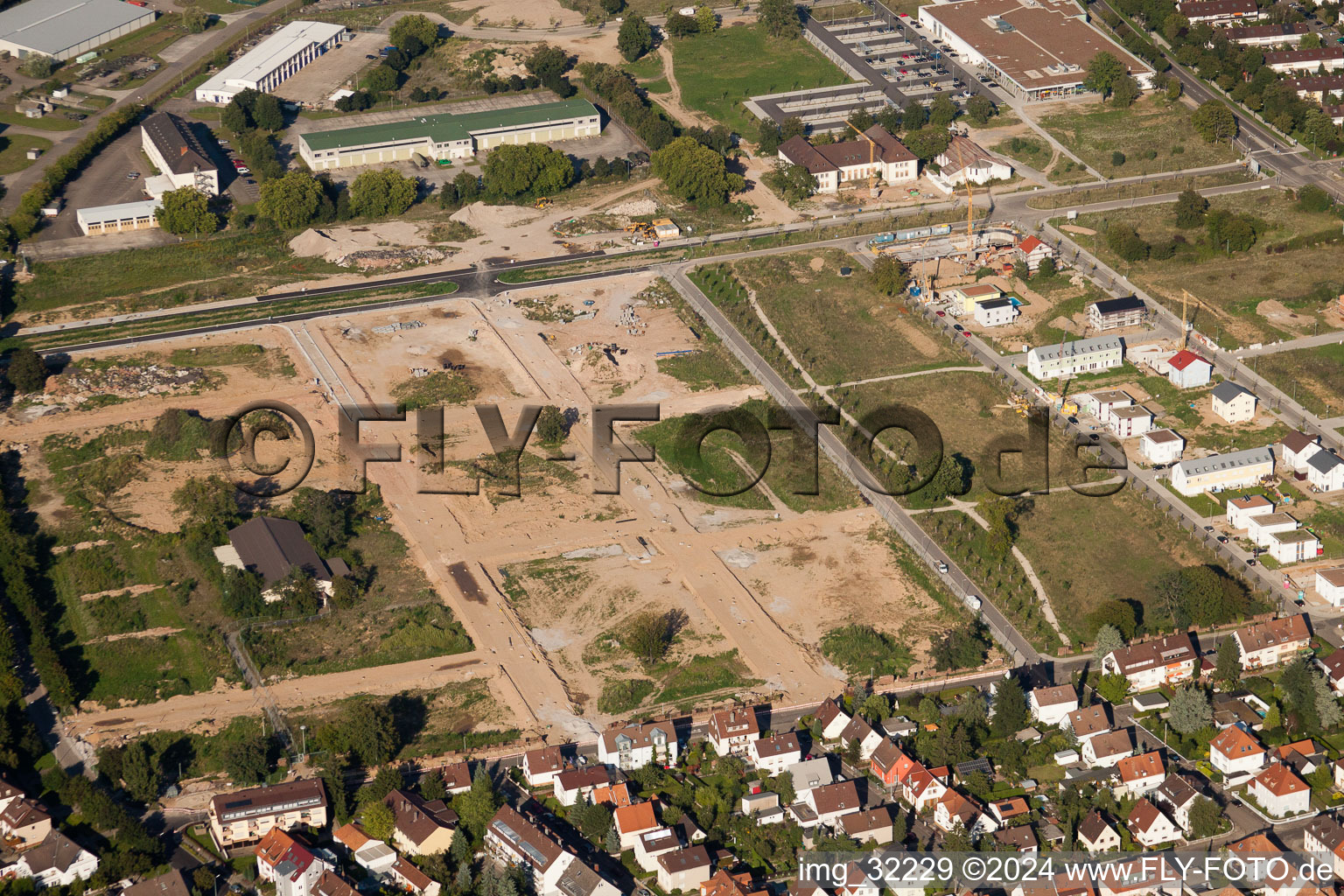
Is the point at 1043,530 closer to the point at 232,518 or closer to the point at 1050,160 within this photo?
the point at 232,518

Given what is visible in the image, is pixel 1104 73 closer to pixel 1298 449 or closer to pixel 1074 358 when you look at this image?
pixel 1074 358

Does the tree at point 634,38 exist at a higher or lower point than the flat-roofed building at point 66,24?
Answer: lower

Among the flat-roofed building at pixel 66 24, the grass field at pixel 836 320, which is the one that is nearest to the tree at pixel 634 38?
the grass field at pixel 836 320

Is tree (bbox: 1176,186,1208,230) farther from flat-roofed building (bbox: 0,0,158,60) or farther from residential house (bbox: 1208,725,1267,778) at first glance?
flat-roofed building (bbox: 0,0,158,60)

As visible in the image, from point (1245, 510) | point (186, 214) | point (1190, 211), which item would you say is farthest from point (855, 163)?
point (1245, 510)

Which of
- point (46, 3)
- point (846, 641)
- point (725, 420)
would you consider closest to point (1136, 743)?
point (846, 641)

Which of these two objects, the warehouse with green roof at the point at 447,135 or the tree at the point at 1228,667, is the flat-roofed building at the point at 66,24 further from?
the tree at the point at 1228,667
